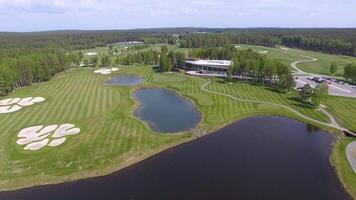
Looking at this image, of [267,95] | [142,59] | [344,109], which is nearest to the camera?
[344,109]

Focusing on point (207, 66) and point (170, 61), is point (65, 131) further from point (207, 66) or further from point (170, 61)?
point (207, 66)

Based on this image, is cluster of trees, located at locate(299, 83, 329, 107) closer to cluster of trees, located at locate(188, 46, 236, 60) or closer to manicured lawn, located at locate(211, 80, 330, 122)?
manicured lawn, located at locate(211, 80, 330, 122)

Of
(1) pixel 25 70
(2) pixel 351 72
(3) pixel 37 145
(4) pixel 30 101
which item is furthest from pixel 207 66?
(3) pixel 37 145

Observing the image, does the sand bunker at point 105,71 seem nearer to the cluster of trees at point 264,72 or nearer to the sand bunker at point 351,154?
the cluster of trees at point 264,72

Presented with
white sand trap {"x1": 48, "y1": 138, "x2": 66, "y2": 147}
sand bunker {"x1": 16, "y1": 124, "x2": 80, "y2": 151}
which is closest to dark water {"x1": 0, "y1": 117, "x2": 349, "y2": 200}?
white sand trap {"x1": 48, "y1": 138, "x2": 66, "y2": 147}

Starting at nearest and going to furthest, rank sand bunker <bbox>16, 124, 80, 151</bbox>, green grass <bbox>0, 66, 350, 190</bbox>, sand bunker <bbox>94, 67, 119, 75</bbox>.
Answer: green grass <bbox>0, 66, 350, 190</bbox> → sand bunker <bbox>16, 124, 80, 151</bbox> → sand bunker <bbox>94, 67, 119, 75</bbox>

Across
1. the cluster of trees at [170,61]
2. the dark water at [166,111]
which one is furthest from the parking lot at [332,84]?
the cluster of trees at [170,61]
